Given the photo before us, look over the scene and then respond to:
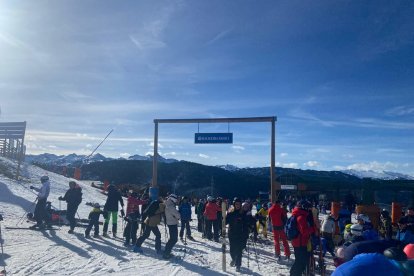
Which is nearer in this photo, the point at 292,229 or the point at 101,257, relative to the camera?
the point at 292,229

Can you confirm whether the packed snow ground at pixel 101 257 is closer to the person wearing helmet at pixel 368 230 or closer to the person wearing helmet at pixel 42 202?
the person wearing helmet at pixel 42 202

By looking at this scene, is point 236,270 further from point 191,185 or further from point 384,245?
point 191,185

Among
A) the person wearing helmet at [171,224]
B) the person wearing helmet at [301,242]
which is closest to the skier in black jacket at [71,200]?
the person wearing helmet at [171,224]

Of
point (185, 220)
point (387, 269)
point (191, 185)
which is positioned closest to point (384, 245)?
point (387, 269)

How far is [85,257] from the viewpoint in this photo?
31.3 ft

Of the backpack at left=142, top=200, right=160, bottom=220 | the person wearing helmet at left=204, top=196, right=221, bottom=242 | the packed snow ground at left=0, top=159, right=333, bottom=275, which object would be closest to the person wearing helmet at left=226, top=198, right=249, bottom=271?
the packed snow ground at left=0, top=159, right=333, bottom=275

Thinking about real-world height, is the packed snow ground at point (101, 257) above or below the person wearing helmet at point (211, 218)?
below

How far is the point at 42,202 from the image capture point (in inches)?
523

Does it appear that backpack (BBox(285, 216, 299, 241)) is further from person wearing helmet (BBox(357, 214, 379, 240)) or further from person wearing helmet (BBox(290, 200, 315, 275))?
person wearing helmet (BBox(357, 214, 379, 240))

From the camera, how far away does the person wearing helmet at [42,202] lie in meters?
13.2

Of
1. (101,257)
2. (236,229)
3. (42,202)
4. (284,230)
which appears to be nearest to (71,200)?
(42,202)

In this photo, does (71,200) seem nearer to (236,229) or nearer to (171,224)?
Answer: (171,224)

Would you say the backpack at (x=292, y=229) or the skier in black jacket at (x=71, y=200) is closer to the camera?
the backpack at (x=292, y=229)

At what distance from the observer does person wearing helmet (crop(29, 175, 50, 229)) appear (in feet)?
43.2
